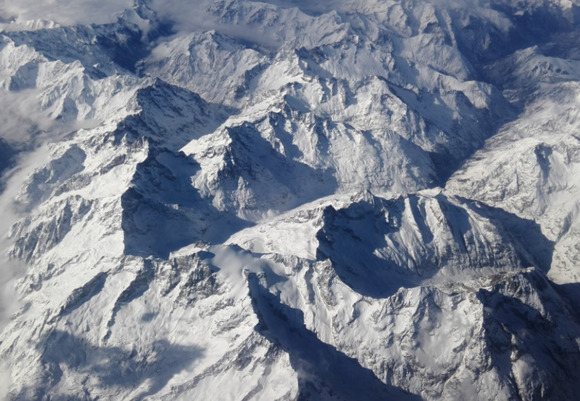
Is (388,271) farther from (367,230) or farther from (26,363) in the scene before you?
(26,363)

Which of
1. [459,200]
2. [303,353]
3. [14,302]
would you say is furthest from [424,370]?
[14,302]

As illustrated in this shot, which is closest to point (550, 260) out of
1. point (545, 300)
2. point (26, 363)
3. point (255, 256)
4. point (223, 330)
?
point (545, 300)

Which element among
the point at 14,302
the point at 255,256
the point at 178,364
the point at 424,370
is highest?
the point at 14,302

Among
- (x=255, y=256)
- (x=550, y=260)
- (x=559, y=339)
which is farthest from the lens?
(x=550, y=260)

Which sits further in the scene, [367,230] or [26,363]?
[367,230]

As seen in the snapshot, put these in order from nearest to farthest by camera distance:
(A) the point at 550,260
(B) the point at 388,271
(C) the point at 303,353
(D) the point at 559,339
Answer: (C) the point at 303,353, (D) the point at 559,339, (B) the point at 388,271, (A) the point at 550,260

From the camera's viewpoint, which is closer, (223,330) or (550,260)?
(223,330)

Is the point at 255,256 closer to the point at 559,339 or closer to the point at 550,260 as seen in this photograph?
the point at 559,339

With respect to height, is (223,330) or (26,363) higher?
(26,363)

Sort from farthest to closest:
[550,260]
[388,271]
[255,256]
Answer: [550,260] → [388,271] → [255,256]
